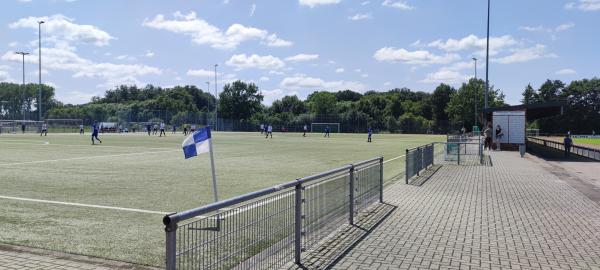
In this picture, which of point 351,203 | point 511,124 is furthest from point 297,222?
point 511,124

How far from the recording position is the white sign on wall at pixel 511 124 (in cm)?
3155

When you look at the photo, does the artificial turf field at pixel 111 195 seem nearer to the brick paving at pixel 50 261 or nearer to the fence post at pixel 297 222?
the brick paving at pixel 50 261

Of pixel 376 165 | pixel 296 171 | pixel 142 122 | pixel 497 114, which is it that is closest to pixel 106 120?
pixel 142 122

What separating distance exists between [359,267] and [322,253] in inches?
29.5

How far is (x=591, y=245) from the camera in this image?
23.5 ft

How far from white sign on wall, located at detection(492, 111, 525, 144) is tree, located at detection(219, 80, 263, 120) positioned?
96.4m

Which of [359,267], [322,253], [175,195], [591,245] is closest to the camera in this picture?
[359,267]

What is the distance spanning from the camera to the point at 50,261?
6.05m

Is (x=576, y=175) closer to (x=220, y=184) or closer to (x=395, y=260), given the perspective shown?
(x=220, y=184)

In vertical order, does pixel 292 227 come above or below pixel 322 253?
above

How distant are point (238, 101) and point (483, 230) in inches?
4708

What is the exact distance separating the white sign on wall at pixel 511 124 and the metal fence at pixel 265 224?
25.9 meters

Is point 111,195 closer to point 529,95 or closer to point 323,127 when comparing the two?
point 323,127

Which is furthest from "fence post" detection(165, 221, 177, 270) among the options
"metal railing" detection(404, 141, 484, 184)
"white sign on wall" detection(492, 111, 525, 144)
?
"white sign on wall" detection(492, 111, 525, 144)
